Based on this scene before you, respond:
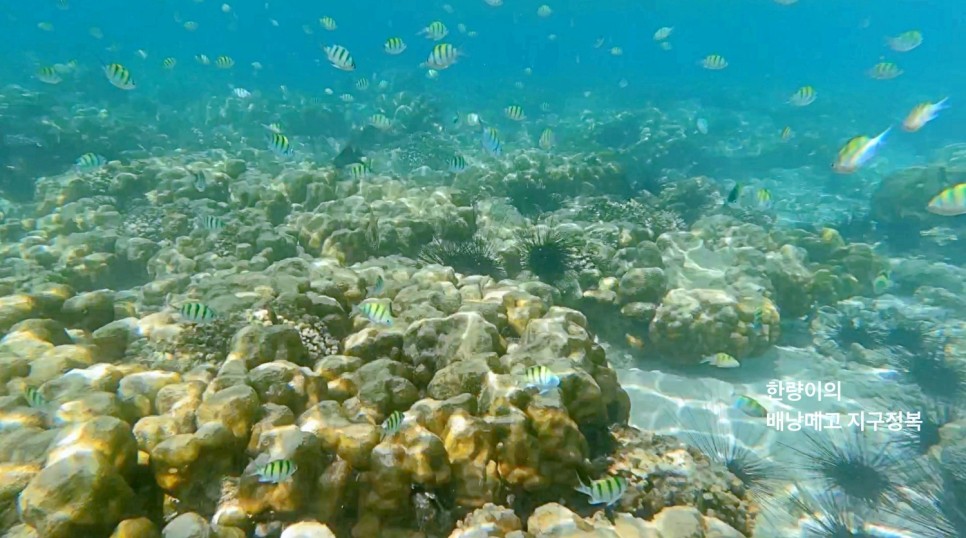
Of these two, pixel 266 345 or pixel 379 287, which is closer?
pixel 266 345

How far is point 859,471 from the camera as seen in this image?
5273 millimetres

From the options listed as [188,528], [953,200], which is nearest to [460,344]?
[188,528]

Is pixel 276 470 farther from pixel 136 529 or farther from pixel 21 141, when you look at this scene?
pixel 21 141

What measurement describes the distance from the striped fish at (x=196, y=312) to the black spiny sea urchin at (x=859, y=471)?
20.1 ft

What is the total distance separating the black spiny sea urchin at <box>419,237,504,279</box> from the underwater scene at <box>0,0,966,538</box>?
5cm

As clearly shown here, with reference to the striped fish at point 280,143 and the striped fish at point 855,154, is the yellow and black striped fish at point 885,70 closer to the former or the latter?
the striped fish at point 855,154

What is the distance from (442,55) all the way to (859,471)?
736 cm

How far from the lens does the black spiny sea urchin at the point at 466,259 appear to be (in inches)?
295

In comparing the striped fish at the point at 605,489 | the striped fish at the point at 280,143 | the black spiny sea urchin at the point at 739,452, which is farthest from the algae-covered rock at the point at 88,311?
the black spiny sea urchin at the point at 739,452

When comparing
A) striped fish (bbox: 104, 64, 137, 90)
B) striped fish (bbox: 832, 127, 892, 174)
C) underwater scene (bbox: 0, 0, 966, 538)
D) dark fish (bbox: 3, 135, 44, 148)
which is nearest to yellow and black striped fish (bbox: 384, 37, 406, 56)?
underwater scene (bbox: 0, 0, 966, 538)

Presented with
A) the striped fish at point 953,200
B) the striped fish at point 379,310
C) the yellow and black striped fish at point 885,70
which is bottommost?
the striped fish at point 379,310

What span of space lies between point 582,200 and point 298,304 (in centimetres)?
758

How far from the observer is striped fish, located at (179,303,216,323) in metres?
4.36

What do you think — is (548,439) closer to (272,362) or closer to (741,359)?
(272,362)
